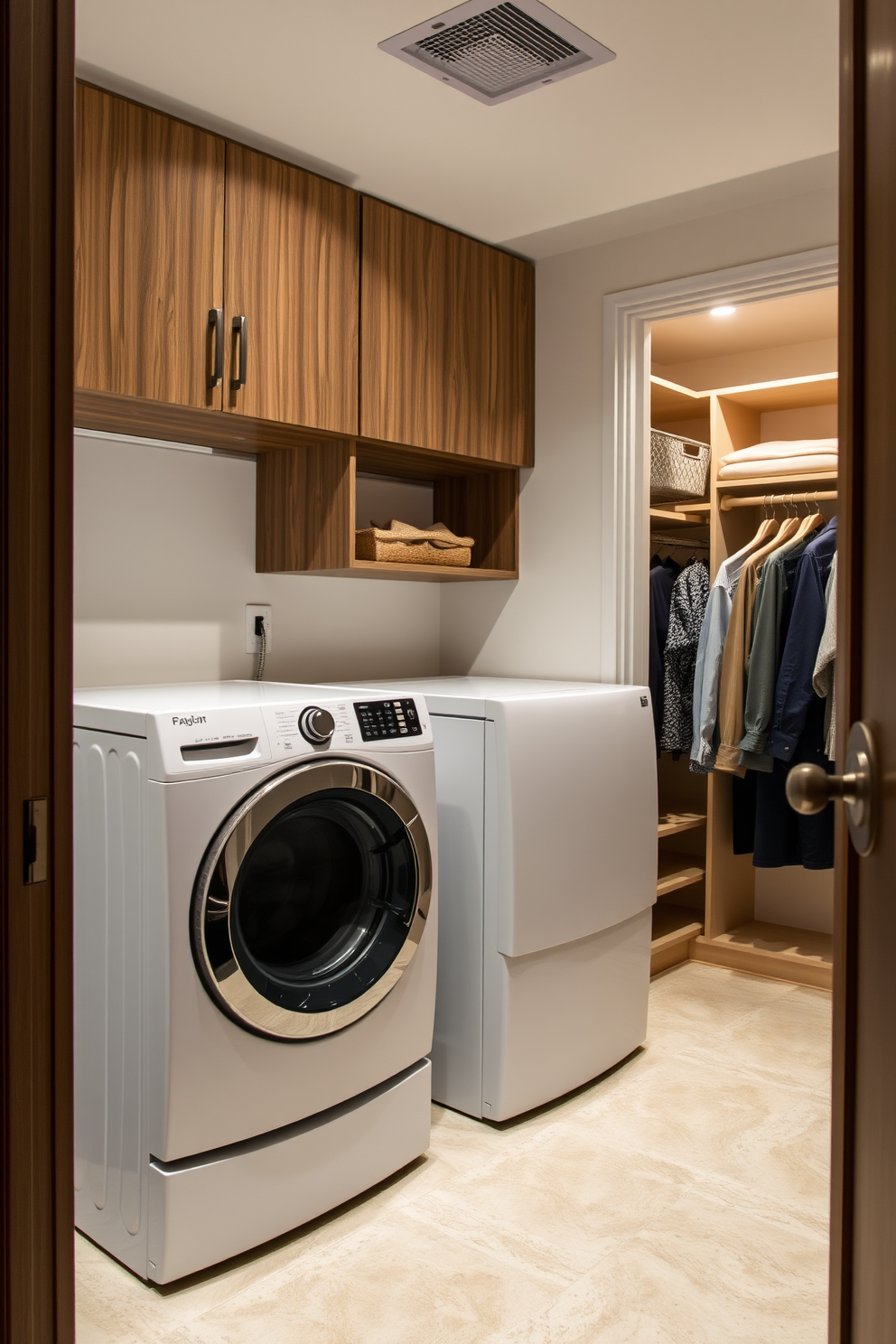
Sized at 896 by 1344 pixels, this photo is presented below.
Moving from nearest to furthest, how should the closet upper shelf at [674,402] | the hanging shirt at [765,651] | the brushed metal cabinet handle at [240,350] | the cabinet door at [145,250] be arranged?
the cabinet door at [145,250] → the brushed metal cabinet handle at [240,350] → the hanging shirt at [765,651] → the closet upper shelf at [674,402]

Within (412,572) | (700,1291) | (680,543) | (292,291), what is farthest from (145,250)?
(680,543)

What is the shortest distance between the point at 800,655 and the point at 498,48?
185 cm

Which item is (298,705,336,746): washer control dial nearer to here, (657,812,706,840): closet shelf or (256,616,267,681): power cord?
(256,616,267,681): power cord

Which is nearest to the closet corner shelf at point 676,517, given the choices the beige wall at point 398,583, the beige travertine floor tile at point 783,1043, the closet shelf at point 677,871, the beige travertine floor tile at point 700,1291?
the beige wall at point 398,583

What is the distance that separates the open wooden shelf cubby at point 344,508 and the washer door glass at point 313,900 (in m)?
0.84

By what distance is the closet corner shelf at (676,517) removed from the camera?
360 centimetres

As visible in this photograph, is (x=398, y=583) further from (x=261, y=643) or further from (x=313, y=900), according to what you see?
(x=313, y=900)

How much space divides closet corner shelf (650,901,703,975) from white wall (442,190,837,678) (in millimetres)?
975

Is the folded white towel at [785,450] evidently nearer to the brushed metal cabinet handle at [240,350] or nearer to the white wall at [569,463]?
the white wall at [569,463]

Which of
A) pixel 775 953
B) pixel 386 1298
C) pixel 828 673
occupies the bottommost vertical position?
pixel 386 1298

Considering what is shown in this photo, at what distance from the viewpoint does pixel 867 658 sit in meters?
0.82

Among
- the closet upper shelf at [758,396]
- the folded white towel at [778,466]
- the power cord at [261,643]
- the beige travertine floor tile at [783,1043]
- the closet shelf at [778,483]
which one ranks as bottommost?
the beige travertine floor tile at [783,1043]

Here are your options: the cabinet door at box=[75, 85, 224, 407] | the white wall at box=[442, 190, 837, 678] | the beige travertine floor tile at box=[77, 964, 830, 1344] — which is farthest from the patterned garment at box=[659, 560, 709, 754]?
the cabinet door at box=[75, 85, 224, 407]

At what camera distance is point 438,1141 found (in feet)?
7.76
